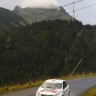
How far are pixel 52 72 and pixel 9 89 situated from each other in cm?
15072

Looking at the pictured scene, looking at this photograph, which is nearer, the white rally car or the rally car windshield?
the white rally car

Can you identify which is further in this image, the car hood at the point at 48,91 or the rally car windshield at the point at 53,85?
the rally car windshield at the point at 53,85

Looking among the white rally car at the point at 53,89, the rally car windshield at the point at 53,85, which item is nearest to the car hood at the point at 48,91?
the white rally car at the point at 53,89

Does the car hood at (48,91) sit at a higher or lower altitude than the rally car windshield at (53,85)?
lower

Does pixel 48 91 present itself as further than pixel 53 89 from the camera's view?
No

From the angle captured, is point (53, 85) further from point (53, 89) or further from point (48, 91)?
point (48, 91)

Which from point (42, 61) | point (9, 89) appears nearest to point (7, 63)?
point (42, 61)

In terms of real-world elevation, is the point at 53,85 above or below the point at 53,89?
above

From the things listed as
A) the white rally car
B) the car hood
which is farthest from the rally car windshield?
the car hood

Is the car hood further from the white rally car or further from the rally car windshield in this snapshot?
the rally car windshield

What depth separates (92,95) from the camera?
29.1 meters

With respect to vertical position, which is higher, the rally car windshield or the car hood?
the rally car windshield

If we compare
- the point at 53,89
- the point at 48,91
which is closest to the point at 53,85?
the point at 53,89

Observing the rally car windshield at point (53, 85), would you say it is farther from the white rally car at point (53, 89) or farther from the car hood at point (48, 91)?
the car hood at point (48, 91)
